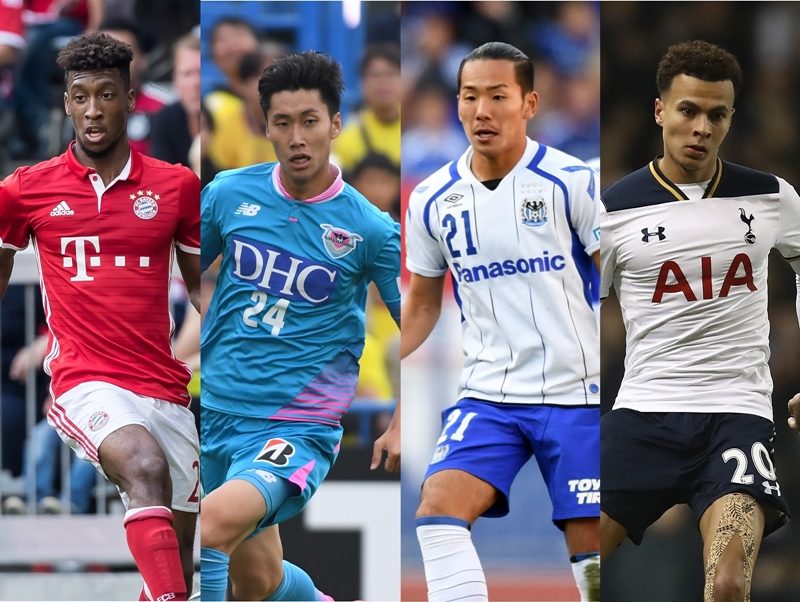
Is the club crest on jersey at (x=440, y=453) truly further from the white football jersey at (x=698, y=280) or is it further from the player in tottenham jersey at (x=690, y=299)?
the white football jersey at (x=698, y=280)

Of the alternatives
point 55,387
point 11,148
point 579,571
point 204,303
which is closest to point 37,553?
point 55,387

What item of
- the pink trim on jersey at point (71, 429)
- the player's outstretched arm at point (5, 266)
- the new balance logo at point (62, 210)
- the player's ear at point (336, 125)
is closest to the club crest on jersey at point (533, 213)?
the player's ear at point (336, 125)

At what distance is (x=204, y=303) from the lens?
5516 mm

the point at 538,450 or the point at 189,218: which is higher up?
the point at 189,218

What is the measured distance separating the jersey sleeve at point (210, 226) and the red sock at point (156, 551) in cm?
110

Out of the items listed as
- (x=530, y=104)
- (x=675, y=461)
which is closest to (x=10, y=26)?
(x=530, y=104)

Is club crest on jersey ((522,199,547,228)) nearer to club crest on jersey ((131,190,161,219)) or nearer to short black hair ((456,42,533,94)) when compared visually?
short black hair ((456,42,533,94))

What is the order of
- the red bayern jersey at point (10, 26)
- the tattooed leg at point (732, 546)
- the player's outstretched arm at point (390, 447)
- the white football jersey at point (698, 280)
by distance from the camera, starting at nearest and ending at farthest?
the tattooed leg at point (732, 546), the white football jersey at point (698, 280), the player's outstretched arm at point (390, 447), the red bayern jersey at point (10, 26)

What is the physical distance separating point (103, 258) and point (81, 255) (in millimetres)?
100

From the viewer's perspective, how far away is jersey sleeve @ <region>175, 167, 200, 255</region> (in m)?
5.50

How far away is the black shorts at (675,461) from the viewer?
17.1 feet

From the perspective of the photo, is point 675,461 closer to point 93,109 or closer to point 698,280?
point 698,280

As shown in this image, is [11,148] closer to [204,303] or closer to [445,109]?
[204,303]

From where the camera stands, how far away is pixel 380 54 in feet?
17.8
